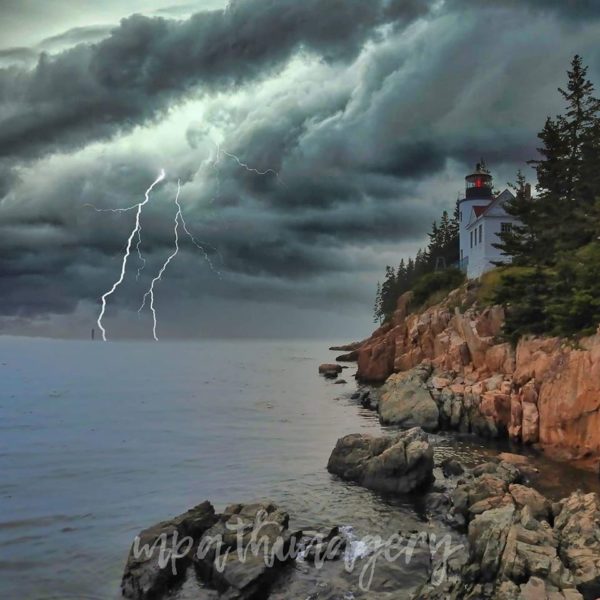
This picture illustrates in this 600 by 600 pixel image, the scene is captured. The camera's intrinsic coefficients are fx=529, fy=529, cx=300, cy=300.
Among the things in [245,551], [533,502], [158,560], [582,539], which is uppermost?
[582,539]

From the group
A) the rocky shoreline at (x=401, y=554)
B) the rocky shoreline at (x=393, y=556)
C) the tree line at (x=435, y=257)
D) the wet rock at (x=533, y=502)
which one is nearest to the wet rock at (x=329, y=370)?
the tree line at (x=435, y=257)

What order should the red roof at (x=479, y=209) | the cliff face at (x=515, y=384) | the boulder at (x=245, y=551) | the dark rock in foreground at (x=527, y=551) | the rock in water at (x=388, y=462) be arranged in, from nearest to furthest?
the dark rock in foreground at (x=527, y=551) → the boulder at (x=245, y=551) → the rock in water at (x=388, y=462) → the cliff face at (x=515, y=384) → the red roof at (x=479, y=209)

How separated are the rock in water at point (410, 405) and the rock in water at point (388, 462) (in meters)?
11.6

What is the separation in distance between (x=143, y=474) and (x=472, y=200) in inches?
2391

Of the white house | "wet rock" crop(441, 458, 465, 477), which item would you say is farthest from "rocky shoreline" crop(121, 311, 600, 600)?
the white house

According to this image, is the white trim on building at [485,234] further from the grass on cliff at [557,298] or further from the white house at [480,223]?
the grass on cliff at [557,298]

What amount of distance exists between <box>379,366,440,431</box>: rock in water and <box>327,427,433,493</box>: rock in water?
11.6m

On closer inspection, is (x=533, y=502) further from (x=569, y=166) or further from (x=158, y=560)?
(x=569, y=166)

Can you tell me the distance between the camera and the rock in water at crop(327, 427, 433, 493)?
23.8 meters

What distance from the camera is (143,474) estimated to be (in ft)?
93.9

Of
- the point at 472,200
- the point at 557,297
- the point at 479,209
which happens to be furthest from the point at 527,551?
the point at 472,200

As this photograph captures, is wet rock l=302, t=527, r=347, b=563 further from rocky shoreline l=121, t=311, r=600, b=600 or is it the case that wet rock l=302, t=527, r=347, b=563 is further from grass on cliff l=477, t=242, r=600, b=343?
grass on cliff l=477, t=242, r=600, b=343

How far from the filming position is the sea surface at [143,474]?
18.0m

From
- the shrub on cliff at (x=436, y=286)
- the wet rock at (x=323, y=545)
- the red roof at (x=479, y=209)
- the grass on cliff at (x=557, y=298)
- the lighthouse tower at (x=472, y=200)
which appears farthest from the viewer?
the lighthouse tower at (x=472, y=200)
